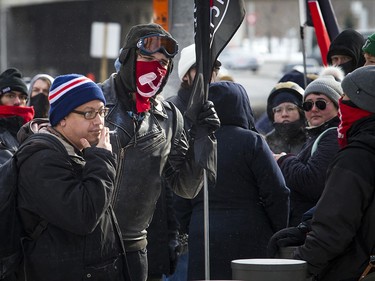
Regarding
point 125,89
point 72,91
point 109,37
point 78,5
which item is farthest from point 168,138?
point 78,5

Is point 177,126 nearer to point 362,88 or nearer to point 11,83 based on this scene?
point 362,88

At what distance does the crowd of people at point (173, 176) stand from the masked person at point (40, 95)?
30.8 inches

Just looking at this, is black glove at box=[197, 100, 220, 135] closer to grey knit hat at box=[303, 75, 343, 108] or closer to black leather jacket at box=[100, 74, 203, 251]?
black leather jacket at box=[100, 74, 203, 251]

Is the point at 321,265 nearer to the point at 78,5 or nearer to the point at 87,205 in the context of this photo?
the point at 87,205

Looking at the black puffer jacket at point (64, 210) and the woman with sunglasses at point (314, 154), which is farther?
the woman with sunglasses at point (314, 154)

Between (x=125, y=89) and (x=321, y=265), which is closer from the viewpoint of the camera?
(x=321, y=265)

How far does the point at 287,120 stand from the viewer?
9203mm

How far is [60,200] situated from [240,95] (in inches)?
98.3

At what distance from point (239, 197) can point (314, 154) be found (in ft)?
1.98

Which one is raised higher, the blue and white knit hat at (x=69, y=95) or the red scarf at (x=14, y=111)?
the blue and white knit hat at (x=69, y=95)

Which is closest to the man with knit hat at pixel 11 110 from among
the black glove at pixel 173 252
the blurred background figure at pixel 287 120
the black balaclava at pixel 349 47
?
the black glove at pixel 173 252

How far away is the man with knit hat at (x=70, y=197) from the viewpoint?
550cm

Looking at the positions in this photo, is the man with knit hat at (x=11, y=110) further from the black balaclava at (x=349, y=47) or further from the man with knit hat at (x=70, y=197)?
the black balaclava at (x=349, y=47)

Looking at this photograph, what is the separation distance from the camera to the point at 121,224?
647 cm
